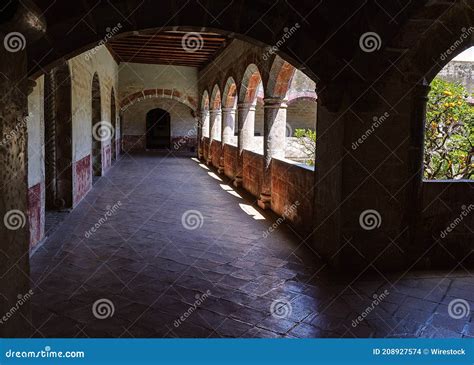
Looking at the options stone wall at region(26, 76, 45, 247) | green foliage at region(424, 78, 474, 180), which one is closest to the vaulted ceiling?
stone wall at region(26, 76, 45, 247)

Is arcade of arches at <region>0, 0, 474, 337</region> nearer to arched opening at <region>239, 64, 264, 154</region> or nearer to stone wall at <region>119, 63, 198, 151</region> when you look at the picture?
arched opening at <region>239, 64, 264, 154</region>

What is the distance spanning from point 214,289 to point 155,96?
13.7 m

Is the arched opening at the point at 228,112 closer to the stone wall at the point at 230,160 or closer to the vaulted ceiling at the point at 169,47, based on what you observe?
the stone wall at the point at 230,160

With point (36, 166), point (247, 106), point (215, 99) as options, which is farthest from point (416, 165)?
point (215, 99)

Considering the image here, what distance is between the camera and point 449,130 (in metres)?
6.66

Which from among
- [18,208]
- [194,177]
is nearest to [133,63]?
[194,177]

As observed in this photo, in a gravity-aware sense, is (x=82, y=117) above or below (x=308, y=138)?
below

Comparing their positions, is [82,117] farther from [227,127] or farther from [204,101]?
[204,101]

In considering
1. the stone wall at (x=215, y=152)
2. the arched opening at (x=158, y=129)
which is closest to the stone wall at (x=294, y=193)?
the stone wall at (x=215, y=152)

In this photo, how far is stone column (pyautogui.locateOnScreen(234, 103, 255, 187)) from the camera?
9.45m

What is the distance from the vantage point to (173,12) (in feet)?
13.1

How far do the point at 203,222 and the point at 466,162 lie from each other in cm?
392

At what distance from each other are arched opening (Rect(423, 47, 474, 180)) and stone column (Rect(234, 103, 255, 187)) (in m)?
3.80

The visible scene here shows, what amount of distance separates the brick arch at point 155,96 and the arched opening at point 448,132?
11332 mm
